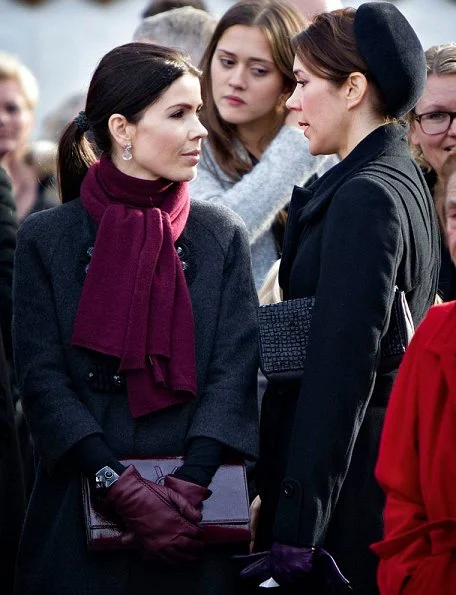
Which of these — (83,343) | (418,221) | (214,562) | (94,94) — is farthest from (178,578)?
(94,94)

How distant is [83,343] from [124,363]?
135 mm

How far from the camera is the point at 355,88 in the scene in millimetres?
3814

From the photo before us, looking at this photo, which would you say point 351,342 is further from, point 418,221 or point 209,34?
point 209,34

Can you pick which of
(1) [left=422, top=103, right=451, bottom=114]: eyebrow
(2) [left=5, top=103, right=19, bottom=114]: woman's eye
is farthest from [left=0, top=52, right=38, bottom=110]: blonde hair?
(1) [left=422, top=103, right=451, bottom=114]: eyebrow

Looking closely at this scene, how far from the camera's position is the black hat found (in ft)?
12.2

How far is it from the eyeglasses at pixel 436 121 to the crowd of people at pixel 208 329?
0.77 meters

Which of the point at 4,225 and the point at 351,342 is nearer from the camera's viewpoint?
the point at 351,342

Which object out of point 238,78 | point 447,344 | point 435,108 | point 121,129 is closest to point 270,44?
point 238,78

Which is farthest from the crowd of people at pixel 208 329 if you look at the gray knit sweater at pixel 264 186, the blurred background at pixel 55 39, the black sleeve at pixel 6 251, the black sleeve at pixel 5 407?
the blurred background at pixel 55 39

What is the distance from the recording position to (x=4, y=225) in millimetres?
5328

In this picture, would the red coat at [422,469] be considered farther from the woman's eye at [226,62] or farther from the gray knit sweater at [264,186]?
the woman's eye at [226,62]

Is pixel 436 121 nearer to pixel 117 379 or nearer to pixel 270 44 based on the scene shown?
pixel 270 44

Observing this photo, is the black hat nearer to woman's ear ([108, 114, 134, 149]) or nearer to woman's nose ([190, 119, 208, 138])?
woman's nose ([190, 119, 208, 138])

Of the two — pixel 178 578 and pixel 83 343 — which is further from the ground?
pixel 83 343
